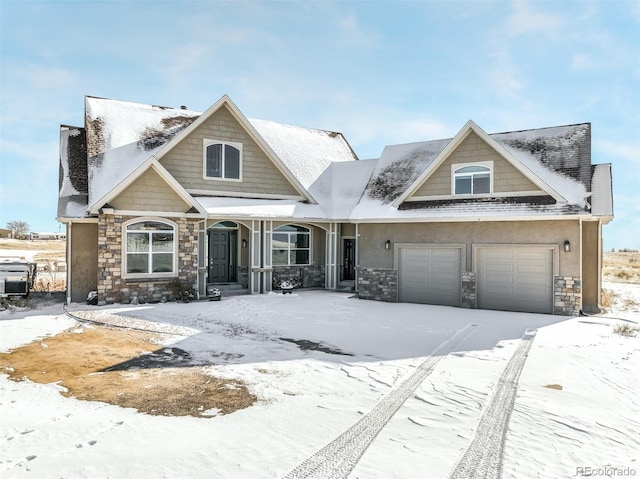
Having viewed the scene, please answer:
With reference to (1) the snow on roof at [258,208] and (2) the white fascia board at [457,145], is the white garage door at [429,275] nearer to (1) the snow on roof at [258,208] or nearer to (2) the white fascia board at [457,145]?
(2) the white fascia board at [457,145]

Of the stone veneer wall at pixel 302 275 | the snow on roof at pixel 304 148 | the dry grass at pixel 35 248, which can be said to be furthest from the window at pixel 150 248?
the dry grass at pixel 35 248

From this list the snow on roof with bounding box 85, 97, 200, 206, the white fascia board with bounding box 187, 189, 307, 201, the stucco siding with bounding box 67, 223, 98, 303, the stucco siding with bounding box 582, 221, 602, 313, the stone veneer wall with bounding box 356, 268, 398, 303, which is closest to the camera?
the stucco siding with bounding box 582, 221, 602, 313

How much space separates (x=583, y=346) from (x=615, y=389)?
9.50ft

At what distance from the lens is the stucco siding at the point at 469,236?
13195 mm

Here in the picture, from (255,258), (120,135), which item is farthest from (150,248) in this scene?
(120,135)

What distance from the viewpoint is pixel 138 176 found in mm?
14516

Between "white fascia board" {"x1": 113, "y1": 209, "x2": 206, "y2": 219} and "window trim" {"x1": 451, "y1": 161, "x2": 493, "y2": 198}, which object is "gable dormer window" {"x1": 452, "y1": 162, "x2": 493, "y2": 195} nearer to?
"window trim" {"x1": 451, "y1": 161, "x2": 493, "y2": 198}

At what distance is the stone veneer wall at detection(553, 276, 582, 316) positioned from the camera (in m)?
13.1

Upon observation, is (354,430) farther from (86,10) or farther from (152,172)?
(86,10)

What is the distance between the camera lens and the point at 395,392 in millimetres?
6477

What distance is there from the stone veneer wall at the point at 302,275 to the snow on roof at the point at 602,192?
35.9 ft

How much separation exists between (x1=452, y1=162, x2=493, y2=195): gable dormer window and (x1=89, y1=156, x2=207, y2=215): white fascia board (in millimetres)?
8975

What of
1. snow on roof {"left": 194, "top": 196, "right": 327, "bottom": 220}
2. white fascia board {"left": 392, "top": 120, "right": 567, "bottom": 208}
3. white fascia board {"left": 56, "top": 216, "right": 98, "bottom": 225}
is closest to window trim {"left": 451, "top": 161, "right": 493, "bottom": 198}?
white fascia board {"left": 392, "top": 120, "right": 567, "bottom": 208}

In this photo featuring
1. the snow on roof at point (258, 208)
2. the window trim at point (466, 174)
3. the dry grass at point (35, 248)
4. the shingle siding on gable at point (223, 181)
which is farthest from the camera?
the dry grass at point (35, 248)
